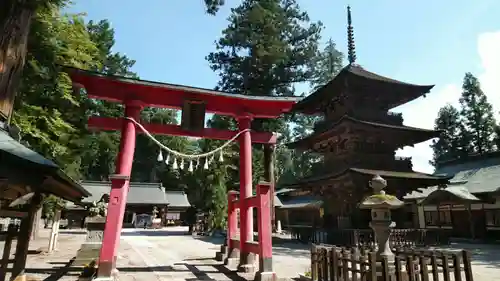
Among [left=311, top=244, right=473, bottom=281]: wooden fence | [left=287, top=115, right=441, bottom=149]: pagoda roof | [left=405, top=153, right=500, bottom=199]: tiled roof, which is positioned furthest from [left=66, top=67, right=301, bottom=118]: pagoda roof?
[left=405, top=153, right=500, bottom=199]: tiled roof

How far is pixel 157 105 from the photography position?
1007 centimetres

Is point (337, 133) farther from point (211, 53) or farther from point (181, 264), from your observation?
point (211, 53)

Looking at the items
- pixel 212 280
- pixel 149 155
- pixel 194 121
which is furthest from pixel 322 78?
pixel 149 155

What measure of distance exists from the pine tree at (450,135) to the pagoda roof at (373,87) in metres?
27.5

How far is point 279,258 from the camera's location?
535 inches

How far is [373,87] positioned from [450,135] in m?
31.7

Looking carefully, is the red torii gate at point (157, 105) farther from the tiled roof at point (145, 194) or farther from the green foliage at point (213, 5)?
the tiled roof at point (145, 194)

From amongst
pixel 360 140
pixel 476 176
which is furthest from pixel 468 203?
pixel 360 140

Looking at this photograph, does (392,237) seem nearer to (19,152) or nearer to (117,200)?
(117,200)

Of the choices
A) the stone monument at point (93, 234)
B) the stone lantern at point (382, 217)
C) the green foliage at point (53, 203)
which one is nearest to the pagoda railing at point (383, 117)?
the stone lantern at point (382, 217)

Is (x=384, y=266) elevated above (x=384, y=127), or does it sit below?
below

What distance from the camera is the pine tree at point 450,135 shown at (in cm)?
4286

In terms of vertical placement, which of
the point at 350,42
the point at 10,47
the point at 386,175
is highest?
the point at 350,42

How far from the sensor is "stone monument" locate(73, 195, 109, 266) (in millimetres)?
11312
